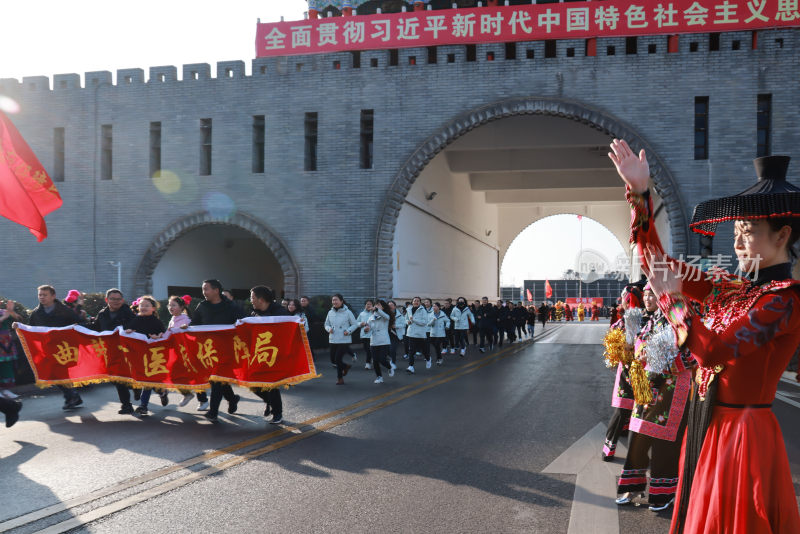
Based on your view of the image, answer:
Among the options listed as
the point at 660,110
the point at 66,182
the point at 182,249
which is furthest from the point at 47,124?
the point at 660,110

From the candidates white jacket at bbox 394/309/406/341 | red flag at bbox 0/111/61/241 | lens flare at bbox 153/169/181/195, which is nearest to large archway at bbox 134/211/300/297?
lens flare at bbox 153/169/181/195

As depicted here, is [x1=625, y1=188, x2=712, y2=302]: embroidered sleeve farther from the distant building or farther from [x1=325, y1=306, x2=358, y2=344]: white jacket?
the distant building

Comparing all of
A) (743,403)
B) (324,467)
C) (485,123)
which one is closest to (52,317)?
(324,467)

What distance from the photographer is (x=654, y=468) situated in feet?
18.8

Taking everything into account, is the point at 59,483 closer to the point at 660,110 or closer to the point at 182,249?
the point at 660,110

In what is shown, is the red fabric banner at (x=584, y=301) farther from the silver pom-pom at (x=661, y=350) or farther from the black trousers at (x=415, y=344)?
the silver pom-pom at (x=661, y=350)

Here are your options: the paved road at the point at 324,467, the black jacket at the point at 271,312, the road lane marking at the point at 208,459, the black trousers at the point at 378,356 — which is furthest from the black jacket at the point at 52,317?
the black trousers at the point at 378,356

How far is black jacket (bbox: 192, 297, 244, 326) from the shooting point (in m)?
10.0

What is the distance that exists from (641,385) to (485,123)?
19.5 m

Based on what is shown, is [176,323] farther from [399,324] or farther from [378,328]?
[399,324]

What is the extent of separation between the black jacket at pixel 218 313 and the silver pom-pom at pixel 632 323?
5.51 metres

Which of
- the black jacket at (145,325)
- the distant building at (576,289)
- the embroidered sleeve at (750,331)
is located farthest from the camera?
the distant building at (576,289)

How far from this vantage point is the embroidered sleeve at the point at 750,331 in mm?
2896

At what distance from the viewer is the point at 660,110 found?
23203mm
